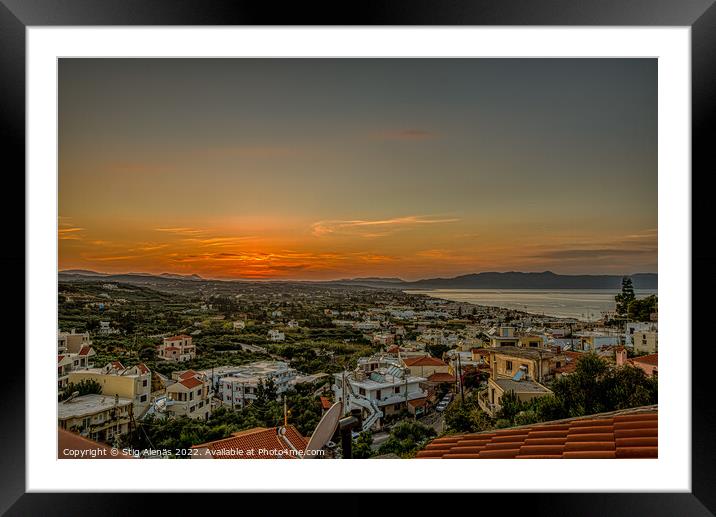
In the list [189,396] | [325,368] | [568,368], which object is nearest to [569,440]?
[568,368]

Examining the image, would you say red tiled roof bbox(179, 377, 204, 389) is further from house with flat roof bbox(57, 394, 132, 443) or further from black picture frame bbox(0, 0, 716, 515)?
black picture frame bbox(0, 0, 716, 515)

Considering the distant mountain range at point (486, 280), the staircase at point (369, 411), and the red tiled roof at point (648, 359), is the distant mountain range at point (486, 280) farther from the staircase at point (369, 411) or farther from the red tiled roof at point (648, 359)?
the staircase at point (369, 411)

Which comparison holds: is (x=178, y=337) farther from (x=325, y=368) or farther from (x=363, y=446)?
(x=363, y=446)

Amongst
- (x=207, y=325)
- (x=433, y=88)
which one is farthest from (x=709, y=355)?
(x=207, y=325)

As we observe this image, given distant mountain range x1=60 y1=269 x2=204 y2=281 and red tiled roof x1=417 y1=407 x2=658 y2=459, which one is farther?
distant mountain range x1=60 y1=269 x2=204 y2=281

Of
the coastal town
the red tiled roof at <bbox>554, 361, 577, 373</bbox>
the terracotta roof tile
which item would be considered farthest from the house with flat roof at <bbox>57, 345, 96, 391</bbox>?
the red tiled roof at <bbox>554, 361, 577, 373</bbox>

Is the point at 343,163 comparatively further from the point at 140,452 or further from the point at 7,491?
the point at 7,491

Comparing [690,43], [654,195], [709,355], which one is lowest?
[709,355]
